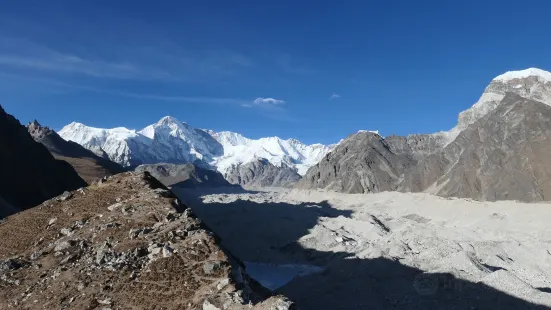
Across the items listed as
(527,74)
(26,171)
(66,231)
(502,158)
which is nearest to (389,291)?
(66,231)

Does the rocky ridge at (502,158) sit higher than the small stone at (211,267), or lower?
higher

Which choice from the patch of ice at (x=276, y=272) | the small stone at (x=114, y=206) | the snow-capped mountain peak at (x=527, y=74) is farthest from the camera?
the snow-capped mountain peak at (x=527, y=74)

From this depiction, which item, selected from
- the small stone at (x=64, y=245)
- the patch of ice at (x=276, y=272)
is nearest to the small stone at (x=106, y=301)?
the small stone at (x=64, y=245)

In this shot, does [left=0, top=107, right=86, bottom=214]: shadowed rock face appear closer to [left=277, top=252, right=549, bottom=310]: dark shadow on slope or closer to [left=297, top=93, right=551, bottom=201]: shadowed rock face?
[left=277, top=252, right=549, bottom=310]: dark shadow on slope

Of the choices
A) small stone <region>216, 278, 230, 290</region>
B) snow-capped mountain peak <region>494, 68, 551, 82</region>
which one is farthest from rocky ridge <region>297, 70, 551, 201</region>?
small stone <region>216, 278, 230, 290</region>

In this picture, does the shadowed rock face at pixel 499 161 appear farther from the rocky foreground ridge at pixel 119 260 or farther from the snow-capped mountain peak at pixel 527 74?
the rocky foreground ridge at pixel 119 260

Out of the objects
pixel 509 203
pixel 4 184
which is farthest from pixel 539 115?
pixel 4 184

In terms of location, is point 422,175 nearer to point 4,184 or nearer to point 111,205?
point 4,184
